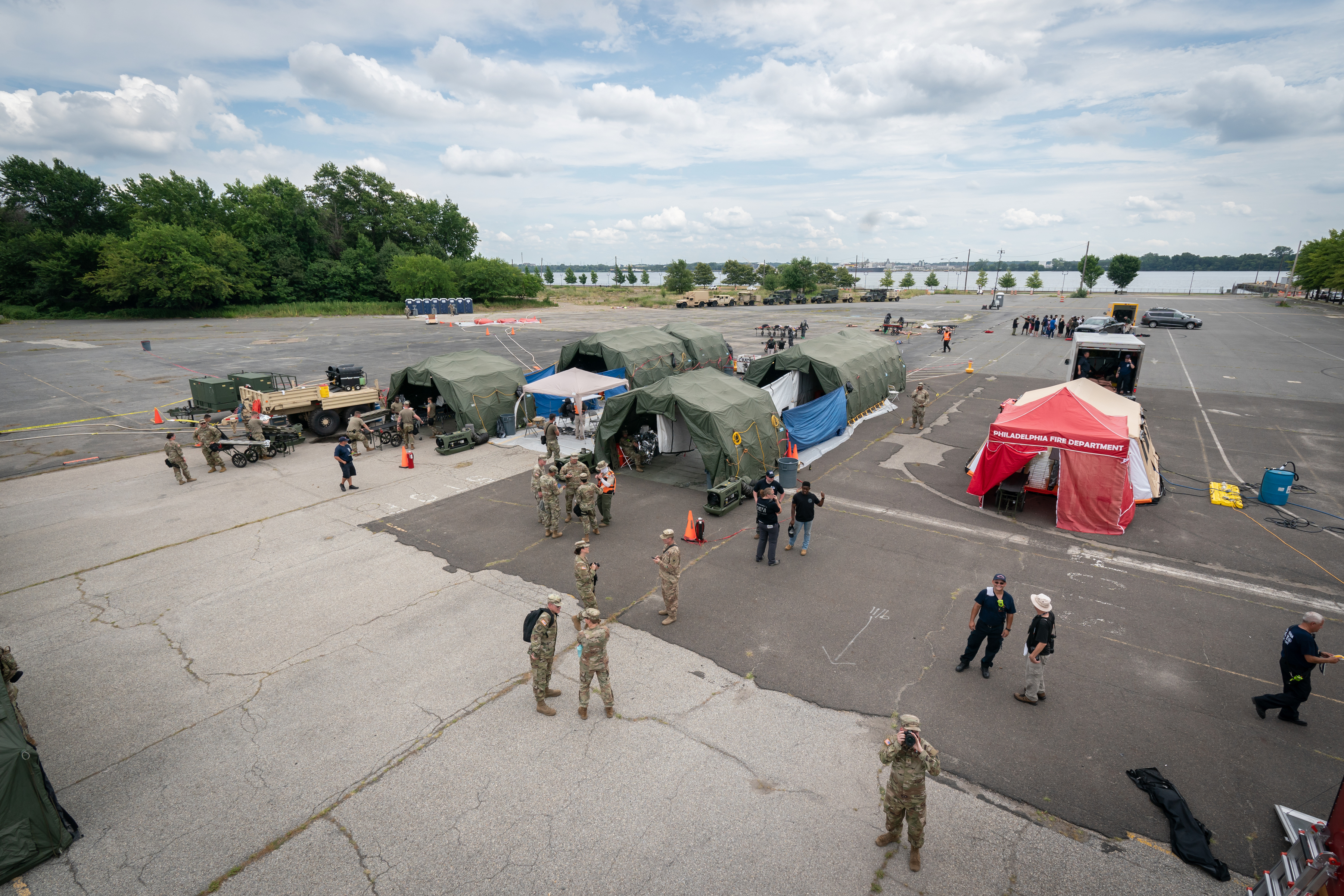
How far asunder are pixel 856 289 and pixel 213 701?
107905 mm

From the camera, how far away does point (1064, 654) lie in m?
9.08

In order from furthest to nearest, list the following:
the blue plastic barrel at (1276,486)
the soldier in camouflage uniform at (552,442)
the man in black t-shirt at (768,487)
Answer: the soldier in camouflage uniform at (552,442) < the blue plastic barrel at (1276,486) < the man in black t-shirt at (768,487)

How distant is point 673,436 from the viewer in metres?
18.2

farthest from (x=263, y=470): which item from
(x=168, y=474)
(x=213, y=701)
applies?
(x=213, y=701)

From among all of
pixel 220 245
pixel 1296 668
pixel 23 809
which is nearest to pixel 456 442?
pixel 23 809

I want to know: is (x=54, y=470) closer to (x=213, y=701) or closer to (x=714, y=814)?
(x=213, y=701)

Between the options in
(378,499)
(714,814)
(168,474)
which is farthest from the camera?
(168,474)

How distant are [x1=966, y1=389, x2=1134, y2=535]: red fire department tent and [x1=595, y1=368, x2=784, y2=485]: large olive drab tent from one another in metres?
5.84

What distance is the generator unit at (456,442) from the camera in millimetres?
20000

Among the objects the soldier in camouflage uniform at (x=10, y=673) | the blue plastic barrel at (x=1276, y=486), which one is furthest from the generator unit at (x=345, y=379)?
the blue plastic barrel at (x=1276, y=486)

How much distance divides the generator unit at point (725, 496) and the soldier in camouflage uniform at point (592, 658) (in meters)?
7.03

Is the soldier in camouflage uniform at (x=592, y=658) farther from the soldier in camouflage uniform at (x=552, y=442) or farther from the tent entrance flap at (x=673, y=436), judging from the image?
the tent entrance flap at (x=673, y=436)

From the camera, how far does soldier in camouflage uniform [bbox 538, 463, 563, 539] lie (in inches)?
508

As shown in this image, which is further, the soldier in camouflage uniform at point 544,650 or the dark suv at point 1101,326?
the dark suv at point 1101,326
